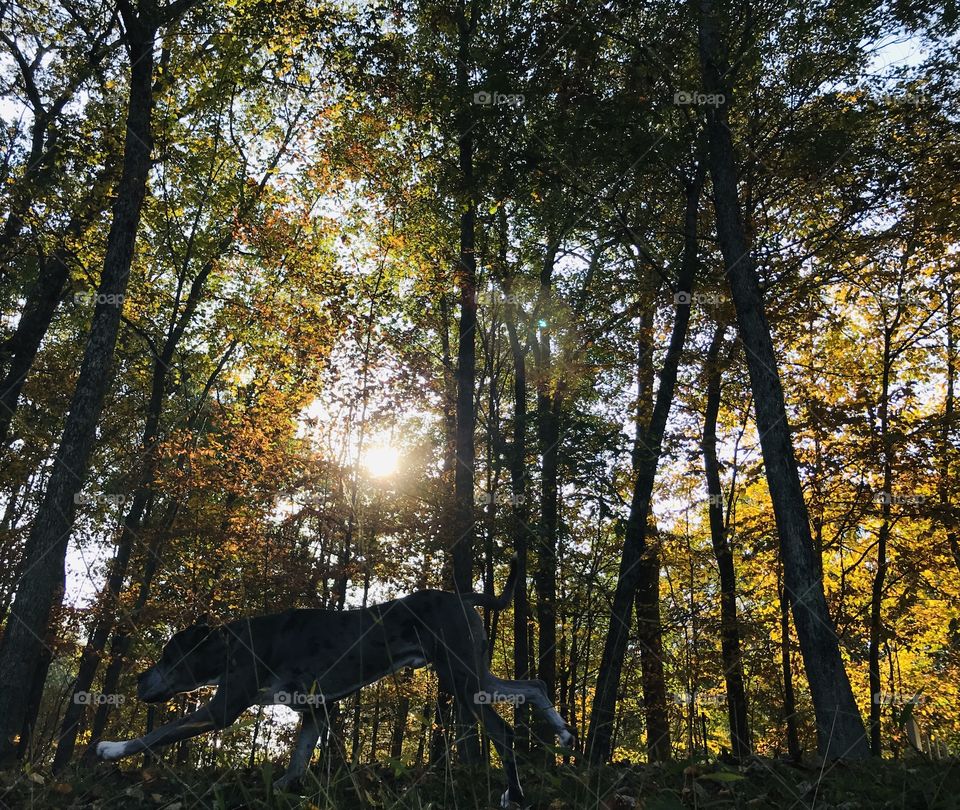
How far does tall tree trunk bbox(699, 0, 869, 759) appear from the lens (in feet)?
31.0

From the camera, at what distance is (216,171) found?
23.1 metres

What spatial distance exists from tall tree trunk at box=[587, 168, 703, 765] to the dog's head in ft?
24.5

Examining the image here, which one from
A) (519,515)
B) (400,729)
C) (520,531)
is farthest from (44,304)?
(400,729)

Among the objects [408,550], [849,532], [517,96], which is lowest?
[408,550]

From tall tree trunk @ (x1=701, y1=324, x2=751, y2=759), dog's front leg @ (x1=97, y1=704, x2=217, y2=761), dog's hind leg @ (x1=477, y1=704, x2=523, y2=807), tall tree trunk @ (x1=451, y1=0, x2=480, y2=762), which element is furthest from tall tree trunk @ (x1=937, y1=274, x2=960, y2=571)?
dog's front leg @ (x1=97, y1=704, x2=217, y2=761)

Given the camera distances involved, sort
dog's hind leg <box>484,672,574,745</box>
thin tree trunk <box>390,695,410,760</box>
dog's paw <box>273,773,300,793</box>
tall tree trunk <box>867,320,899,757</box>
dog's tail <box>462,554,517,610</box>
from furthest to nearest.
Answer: tall tree trunk <box>867,320,899,757</box> → dog's tail <box>462,554,517,610</box> → dog's paw <box>273,773,300,793</box> → dog's hind leg <box>484,672,574,745</box> → thin tree trunk <box>390,695,410,760</box>

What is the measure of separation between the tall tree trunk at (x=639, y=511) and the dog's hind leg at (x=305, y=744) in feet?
21.6

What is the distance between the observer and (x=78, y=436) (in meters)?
10.5

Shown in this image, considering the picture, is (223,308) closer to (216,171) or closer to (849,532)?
(216,171)

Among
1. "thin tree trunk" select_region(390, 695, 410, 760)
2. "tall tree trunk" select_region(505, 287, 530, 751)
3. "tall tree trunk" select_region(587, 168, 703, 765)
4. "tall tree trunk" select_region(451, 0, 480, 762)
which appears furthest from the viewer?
"tall tree trunk" select_region(505, 287, 530, 751)

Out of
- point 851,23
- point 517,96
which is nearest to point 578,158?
point 517,96

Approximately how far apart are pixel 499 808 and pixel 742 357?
16.6 metres

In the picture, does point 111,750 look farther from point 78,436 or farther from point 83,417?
point 83,417

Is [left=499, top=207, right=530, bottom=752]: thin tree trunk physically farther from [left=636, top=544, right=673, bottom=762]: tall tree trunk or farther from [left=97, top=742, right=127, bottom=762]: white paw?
[left=97, top=742, right=127, bottom=762]: white paw
